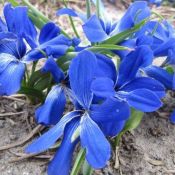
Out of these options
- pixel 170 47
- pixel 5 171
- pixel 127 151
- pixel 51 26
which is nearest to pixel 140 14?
pixel 170 47

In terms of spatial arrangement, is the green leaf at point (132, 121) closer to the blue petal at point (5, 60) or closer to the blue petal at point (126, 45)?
the blue petal at point (126, 45)

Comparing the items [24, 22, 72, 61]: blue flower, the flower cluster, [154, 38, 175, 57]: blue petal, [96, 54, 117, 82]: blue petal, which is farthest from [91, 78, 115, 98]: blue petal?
[154, 38, 175, 57]: blue petal

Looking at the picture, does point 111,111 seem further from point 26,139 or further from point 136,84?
point 26,139

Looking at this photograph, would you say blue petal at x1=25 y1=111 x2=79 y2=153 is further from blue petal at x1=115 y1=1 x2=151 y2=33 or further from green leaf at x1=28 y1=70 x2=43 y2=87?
blue petal at x1=115 y1=1 x2=151 y2=33

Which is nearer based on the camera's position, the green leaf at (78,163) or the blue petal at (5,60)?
the green leaf at (78,163)

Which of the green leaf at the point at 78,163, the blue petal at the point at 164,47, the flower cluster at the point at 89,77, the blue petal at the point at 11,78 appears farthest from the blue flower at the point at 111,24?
the green leaf at the point at 78,163

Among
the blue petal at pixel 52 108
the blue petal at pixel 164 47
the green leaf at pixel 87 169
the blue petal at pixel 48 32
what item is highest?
the blue petal at pixel 48 32
